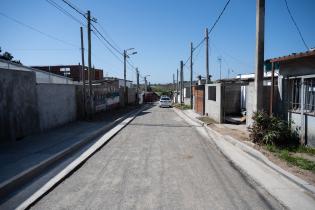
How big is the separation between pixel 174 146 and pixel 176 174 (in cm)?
440

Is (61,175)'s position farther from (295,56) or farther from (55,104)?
(55,104)

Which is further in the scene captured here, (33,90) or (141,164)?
(33,90)

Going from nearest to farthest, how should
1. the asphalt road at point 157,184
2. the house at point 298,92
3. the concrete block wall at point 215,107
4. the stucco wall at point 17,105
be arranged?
1. the asphalt road at point 157,184
2. the house at point 298,92
3. the stucco wall at point 17,105
4. the concrete block wall at point 215,107

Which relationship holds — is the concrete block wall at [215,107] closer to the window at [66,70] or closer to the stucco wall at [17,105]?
the stucco wall at [17,105]

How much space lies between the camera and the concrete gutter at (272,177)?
6.20 metres

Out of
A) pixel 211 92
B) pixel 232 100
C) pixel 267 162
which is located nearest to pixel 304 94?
pixel 267 162

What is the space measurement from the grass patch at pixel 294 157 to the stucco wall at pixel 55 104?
10.5 metres

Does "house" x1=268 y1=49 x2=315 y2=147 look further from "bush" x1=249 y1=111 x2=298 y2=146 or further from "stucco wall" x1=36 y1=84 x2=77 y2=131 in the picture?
"stucco wall" x1=36 y1=84 x2=77 y2=131

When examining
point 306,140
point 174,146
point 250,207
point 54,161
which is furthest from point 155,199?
point 306,140

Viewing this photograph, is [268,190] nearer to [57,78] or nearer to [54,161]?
[54,161]

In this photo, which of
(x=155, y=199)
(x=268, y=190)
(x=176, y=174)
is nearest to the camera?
(x=155, y=199)

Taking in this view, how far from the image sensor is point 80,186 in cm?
707

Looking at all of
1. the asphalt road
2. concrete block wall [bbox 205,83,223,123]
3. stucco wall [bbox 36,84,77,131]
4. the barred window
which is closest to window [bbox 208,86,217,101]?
concrete block wall [bbox 205,83,223,123]

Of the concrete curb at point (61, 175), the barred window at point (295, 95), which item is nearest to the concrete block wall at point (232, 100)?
the barred window at point (295, 95)
